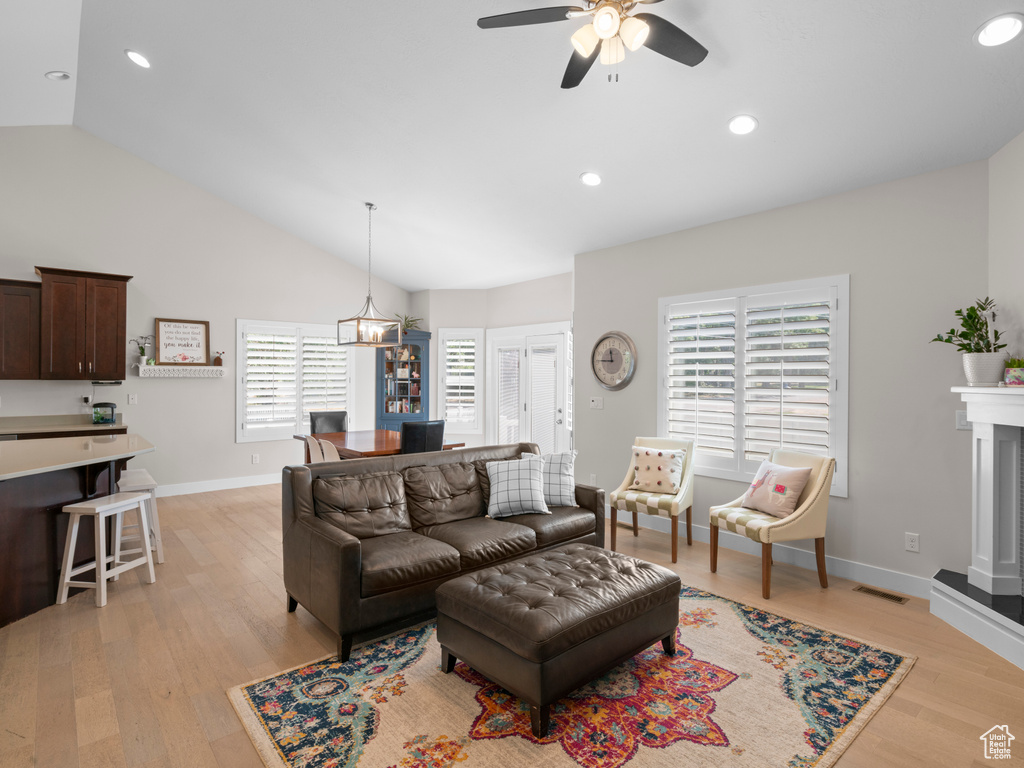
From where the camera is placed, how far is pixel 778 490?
3.72 m

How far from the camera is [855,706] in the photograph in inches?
90.2

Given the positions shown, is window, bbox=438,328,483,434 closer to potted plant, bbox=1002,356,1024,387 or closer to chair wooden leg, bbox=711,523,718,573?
chair wooden leg, bbox=711,523,718,573

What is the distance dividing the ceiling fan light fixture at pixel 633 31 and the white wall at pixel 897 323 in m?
2.50

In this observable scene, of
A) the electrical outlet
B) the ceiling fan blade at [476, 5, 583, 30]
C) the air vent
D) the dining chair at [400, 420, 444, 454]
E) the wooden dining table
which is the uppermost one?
the ceiling fan blade at [476, 5, 583, 30]

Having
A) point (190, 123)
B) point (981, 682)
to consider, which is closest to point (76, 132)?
point (190, 123)

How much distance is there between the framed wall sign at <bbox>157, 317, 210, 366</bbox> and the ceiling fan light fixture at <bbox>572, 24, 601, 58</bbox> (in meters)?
5.74

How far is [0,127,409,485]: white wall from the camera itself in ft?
17.8

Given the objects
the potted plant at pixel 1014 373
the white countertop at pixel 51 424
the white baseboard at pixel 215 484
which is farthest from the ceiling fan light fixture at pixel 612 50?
the white baseboard at pixel 215 484

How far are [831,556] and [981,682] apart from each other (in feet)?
4.64

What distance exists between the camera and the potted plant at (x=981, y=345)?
3.01 m

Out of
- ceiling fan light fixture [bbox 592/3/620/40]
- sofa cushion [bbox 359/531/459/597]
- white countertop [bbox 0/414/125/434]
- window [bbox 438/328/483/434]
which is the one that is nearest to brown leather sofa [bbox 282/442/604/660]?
sofa cushion [bbox 359/531/459/597]

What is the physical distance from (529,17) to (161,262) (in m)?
A: 5.66

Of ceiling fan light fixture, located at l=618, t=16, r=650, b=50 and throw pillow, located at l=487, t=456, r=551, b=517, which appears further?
throw pillow, located at l=487, t=456, r=551, b=517

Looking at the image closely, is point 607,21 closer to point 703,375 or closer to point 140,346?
point 703,375
